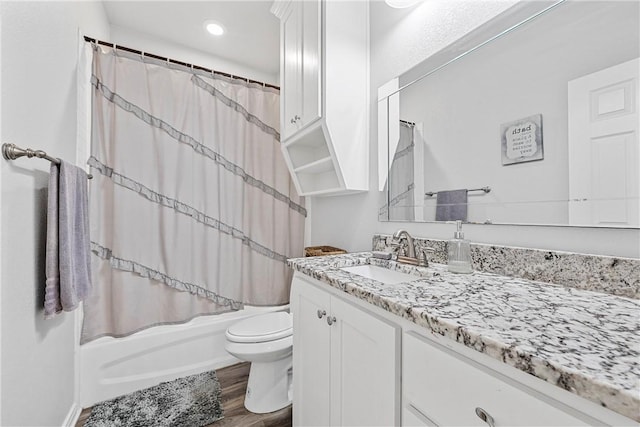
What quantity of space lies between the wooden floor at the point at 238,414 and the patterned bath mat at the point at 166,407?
0.12 ft

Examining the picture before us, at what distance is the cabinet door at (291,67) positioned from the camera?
5.37 feet

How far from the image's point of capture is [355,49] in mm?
1563

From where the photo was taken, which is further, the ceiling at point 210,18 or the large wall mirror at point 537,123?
the ceiling at point 210,18

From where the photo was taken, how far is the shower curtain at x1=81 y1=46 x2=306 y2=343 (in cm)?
173

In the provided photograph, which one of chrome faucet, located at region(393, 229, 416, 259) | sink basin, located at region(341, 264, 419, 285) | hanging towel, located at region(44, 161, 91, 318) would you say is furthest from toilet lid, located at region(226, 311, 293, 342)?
chrome faucet, located at region(393, 229, 416, 259)

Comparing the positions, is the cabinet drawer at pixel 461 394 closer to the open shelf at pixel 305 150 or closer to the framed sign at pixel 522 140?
the framed sign at pixel 522 140

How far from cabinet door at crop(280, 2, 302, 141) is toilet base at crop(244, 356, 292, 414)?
1464 millimetres

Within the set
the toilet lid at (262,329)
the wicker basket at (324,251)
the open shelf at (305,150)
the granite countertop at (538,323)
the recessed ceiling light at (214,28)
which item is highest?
the recessed ceiling light at (214,28)

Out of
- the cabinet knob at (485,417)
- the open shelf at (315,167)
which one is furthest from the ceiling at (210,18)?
the cabinet knob at (485,417)

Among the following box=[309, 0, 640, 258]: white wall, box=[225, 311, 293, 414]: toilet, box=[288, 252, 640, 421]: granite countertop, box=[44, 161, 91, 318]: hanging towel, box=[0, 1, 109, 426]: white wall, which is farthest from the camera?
box=[225, 311, 293, 414]: toilet

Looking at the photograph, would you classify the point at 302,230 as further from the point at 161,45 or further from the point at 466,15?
the point at 161,45

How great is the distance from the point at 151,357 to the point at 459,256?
203cm

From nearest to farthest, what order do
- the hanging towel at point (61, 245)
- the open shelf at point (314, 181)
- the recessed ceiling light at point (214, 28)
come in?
the hanging towel at point (61, 245), the open shelf at point (314, 181), the recessed ceiling light at point (214, 28)

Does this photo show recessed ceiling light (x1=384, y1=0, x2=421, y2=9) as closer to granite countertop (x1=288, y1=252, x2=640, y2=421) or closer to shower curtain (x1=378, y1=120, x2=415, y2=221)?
shower curtain (x1=378, y1=120, x2=415, y2=221)
